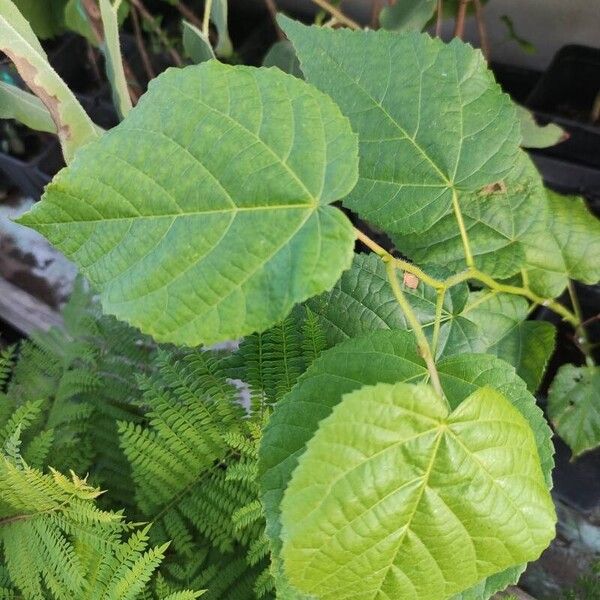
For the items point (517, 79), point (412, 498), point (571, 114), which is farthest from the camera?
point (517, 79)

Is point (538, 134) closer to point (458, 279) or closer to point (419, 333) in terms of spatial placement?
point (458, 279)

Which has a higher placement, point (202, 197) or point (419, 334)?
point (202, 197)

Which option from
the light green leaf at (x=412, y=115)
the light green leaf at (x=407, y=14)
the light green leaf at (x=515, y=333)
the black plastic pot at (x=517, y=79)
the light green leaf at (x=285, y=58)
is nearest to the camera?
the light green leaf at (x=412, y=115)

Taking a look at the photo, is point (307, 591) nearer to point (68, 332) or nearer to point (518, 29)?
point (68, 332)

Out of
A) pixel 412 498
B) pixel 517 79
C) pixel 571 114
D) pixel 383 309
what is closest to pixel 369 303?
pixel 383 309

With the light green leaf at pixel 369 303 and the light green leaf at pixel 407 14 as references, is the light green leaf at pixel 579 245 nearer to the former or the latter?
the light green leaf at pixel 369 303

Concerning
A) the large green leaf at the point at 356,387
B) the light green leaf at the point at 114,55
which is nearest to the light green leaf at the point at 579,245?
the large green leaf at the point at 356,387
